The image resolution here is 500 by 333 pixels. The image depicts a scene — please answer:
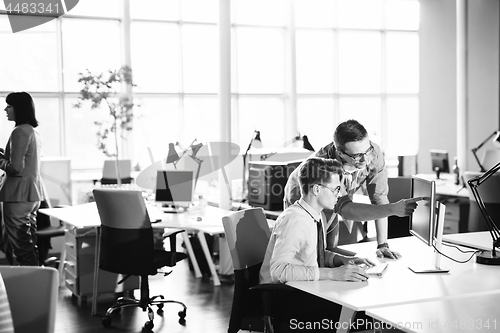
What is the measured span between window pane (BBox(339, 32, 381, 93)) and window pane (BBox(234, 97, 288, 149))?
152 cm

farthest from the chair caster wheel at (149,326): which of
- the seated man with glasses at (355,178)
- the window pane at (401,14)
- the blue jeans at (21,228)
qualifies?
the window pane at (401,14)

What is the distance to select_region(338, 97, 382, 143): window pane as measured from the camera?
41.2 feet

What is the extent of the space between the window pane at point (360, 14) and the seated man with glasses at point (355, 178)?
924 cm

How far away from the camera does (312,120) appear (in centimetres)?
1227

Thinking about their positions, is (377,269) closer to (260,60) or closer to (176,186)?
(176,186)

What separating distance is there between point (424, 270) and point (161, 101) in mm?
8350

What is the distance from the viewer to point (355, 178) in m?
3.60

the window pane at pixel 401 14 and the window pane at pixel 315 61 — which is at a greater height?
the window pane at pixel 401 14

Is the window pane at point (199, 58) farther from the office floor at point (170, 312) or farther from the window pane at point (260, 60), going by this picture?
the office floor at point (170, 312)

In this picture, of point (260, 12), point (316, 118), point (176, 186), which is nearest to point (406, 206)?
point (176, 186)

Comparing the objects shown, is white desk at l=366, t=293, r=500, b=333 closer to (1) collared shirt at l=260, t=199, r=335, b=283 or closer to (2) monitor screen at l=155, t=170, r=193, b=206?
(1) collared shirt at l=260, t=199, r=335, b=283

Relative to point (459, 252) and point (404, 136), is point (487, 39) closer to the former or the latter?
point (404, 136)

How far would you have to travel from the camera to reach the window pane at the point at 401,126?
42.8 ft

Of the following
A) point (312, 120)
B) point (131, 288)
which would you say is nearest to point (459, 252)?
point (131, 288)
